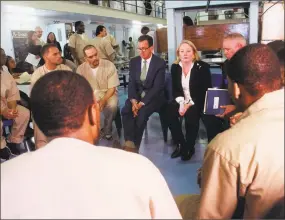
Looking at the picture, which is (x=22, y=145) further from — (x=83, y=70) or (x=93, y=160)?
(x=93, y=160)

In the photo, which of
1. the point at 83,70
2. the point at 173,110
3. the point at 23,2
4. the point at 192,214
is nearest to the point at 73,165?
the point at 192,214

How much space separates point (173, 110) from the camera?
10.2 feet

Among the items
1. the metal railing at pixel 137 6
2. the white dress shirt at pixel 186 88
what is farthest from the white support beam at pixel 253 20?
the metal railing at pixel 137 6

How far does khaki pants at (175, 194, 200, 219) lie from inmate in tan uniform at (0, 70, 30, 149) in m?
2.02

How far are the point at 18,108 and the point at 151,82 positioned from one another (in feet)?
4.72

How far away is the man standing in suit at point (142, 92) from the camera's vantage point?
312 centimetres

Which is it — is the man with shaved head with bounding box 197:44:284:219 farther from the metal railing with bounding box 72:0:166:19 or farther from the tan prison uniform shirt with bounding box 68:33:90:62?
the metal railing with bounding box 72:0:166:19

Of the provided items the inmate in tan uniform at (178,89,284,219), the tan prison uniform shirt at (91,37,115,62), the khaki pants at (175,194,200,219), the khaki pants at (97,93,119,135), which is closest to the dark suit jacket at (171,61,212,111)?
the khaki pants at (97,93,119,135)

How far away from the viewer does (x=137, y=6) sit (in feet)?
35.4

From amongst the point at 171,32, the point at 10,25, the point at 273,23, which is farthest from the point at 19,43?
the point at 273,23

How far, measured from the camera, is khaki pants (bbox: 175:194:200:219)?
1380 millimetres

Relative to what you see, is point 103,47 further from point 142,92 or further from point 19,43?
point 142,92

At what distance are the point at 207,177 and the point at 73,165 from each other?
0.58 m

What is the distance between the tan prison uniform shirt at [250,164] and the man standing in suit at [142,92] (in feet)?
6.46
